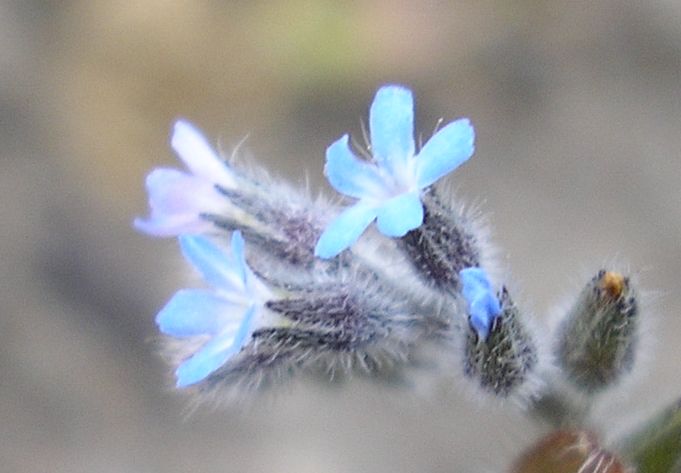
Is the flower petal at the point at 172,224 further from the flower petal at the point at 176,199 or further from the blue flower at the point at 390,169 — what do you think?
the blue flower at the point at 390,169

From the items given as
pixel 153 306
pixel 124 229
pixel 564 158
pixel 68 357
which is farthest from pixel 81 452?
pixel 564 158

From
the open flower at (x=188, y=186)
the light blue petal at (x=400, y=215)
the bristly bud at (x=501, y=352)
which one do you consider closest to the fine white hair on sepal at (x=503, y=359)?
the bristly bud at (x=501, y=352)

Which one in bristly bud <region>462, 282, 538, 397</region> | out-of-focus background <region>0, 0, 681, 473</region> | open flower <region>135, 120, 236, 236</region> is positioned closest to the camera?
bristly bud <region>462, 282, 538, 397</region>

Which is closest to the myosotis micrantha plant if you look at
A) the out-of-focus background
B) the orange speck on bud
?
the orange speck on bud

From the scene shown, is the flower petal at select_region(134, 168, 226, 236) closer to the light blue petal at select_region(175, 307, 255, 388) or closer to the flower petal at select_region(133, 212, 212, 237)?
the flower petal at select_region(133, 212, 212, 237)

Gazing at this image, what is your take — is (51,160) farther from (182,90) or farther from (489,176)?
(489,176)

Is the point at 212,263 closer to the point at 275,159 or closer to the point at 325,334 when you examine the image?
the point at 325,334

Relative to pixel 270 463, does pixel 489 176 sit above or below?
above
